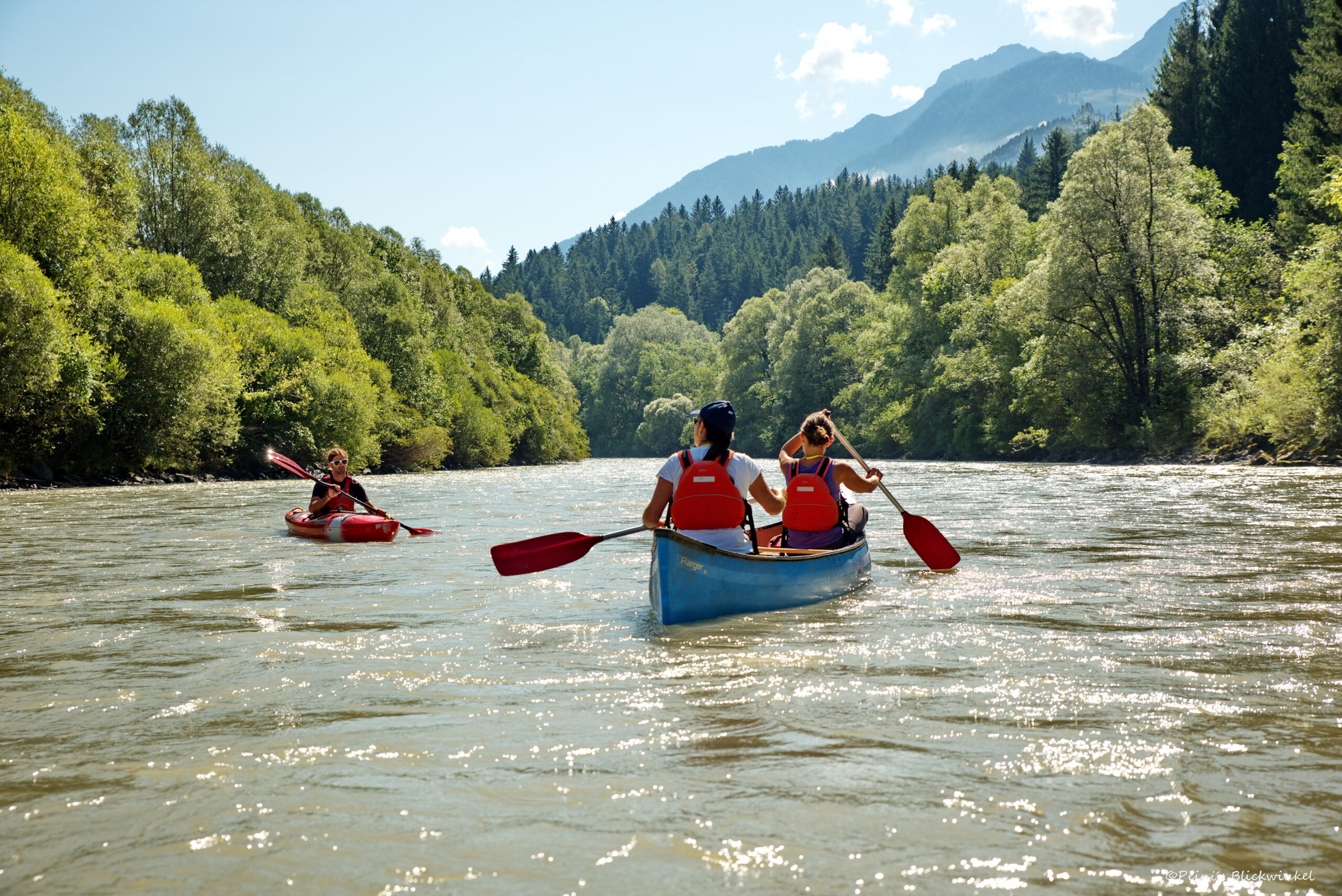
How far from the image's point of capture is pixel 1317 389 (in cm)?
2698

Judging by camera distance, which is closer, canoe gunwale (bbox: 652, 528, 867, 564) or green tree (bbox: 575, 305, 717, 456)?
canoe gunwale (bbox: 652, 528, 867, 564)

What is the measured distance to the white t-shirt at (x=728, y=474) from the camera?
7922mm

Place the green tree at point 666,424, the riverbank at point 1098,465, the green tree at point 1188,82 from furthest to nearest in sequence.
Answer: the green tree at point 666,424
the green tree at point 1188,82
the riverbank at point 1098,465

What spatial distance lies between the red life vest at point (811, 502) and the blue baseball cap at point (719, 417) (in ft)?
6.07

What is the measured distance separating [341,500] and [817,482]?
8.27 meters

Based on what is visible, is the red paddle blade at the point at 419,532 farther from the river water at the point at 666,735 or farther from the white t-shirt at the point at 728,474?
the white t-shirt at the point at 728,474

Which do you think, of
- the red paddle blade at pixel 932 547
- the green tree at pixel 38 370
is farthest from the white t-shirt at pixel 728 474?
the green tree at pixel 38 370

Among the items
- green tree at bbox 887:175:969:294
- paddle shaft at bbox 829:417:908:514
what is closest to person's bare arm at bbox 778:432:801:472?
paddle shaft at bbox 829:417:908:514

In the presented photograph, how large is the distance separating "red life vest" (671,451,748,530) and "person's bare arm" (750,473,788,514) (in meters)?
0.14

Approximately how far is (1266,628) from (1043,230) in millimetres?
38736

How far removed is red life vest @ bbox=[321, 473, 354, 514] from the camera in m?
14.8

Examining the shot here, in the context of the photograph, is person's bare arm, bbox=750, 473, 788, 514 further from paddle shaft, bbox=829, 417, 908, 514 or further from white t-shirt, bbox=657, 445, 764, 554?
paddle shaft, bbox=829, 417, 908, 514

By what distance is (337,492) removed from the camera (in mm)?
14805

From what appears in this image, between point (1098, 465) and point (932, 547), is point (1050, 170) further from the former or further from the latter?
point (932, 547)
